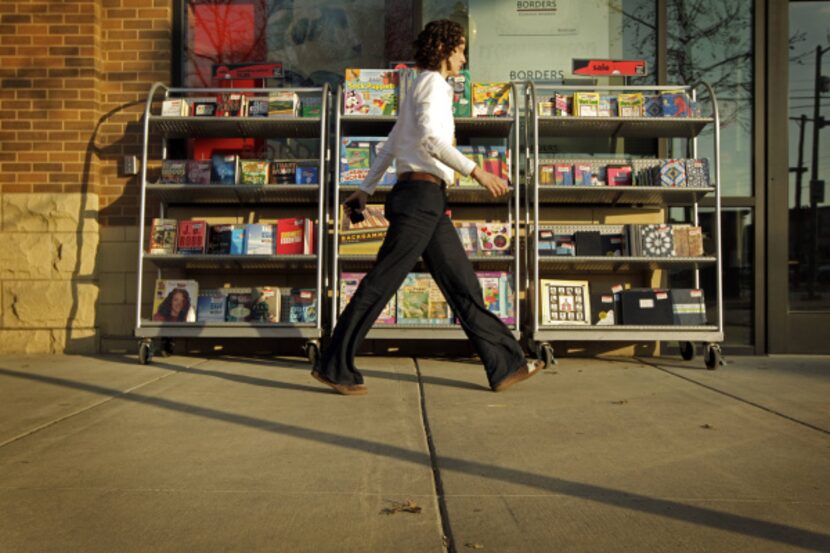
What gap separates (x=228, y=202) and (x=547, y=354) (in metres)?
2.85

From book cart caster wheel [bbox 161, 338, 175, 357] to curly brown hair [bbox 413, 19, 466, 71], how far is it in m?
3.24

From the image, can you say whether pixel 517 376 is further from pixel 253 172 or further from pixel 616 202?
pixel 253 172

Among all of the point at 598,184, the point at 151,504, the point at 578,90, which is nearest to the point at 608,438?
the point at 151,504

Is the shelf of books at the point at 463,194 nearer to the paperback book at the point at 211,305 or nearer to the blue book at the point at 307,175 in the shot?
the blue book at the point at 307,175

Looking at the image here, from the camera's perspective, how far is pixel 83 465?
3.11m

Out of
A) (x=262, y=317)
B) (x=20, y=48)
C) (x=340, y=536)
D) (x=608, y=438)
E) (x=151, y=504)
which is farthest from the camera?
(x=20, y=48)

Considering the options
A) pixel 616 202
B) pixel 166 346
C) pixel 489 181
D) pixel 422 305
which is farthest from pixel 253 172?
pixel 616 202


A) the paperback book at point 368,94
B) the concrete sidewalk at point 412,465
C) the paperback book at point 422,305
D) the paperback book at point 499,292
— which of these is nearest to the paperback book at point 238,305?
the concrete sidewalk at point 412,465

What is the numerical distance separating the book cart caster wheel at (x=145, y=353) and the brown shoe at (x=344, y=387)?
1.97m

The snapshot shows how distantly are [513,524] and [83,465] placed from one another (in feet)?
5.50

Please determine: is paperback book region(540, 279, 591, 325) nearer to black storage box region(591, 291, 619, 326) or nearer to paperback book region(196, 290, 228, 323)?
black storage box region(591, 291, 619, 326)

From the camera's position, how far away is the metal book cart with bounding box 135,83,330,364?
5996 millimetres

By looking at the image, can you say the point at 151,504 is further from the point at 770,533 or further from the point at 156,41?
the point at 156,41

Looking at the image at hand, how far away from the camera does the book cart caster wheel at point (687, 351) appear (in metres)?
6.32
